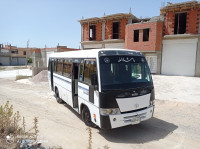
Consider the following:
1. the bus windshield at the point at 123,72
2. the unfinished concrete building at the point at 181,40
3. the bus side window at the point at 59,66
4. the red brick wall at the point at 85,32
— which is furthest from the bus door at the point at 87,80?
the red brick wall at the point at 85,32

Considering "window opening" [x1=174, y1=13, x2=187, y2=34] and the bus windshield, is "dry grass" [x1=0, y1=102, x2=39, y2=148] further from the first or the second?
"window opening" [x1=174, y1=13, x2=187, y2=34]

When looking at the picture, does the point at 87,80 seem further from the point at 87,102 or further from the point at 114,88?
the point at 114,88

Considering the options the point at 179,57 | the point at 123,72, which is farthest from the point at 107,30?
the point at 123,72

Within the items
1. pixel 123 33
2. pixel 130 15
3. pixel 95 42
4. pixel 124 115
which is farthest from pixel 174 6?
pixel 124 115

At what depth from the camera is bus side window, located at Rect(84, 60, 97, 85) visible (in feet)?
16.9

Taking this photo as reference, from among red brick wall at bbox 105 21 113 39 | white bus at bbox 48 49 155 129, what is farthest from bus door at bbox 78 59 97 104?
red brick wall at bbox 105 21 113 39

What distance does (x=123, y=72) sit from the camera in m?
5.14

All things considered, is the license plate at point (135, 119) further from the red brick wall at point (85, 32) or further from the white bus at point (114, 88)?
the red brick wall at point (85, 32)

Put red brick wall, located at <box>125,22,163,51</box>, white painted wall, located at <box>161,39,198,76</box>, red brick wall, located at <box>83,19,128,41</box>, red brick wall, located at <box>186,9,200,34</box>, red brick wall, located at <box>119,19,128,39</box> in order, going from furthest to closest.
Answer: red brick wall, located at <box>83,19,128,41</box>, red brick wall, located at <box>119,19,128,39</box>, red brick wall, located at <box>125,22,163,51</box>, white painted wall, located at <box>161,39,198,76</box>, red brick wall, located at <box>186,9,200,34</box>

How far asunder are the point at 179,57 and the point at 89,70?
17.6 metres

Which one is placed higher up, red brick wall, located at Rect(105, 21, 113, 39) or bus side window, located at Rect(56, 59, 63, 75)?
red brick wall, located at Rect(105, 21, 113, 39)

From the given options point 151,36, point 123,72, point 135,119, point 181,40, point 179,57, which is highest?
point 151,36

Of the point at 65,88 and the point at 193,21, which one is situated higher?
the point at 193,21

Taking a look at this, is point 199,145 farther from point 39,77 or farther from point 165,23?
point 165,23
